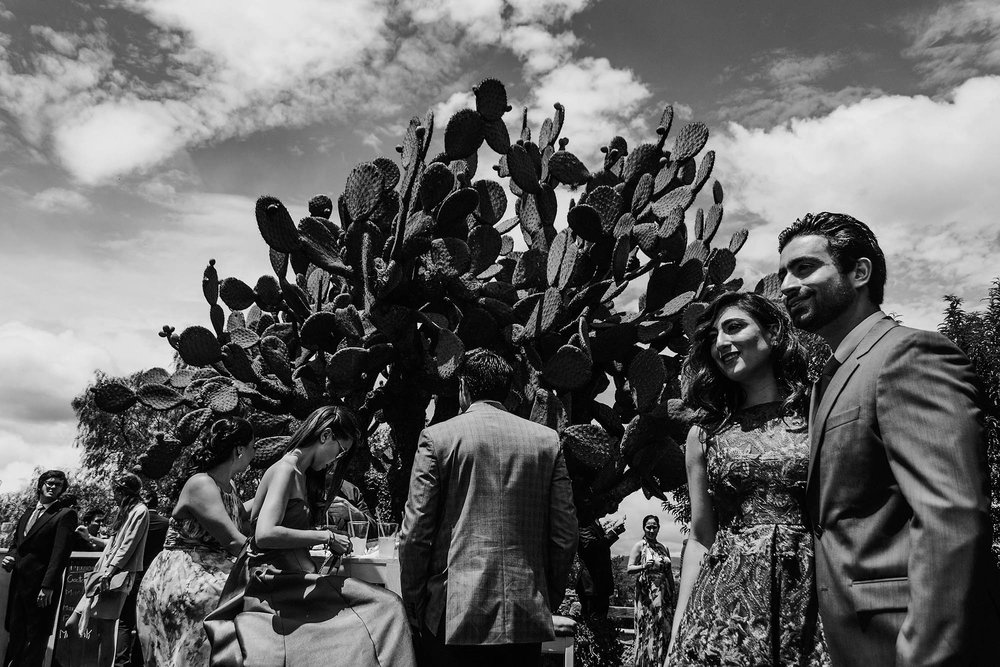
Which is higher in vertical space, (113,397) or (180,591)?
(113,397)

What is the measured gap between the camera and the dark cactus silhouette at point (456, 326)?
5.49 m

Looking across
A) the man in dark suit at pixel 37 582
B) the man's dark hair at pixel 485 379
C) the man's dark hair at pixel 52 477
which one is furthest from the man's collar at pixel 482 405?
the man's dark hair at pixel 52 477

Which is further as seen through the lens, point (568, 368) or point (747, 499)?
point (568, 368)

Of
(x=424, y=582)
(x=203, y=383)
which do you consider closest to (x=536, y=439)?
(x=424, y=582)

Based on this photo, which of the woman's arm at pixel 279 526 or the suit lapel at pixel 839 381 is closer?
the suit lapel at pixel 839 381

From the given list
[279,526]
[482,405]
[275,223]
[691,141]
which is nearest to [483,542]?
[482,405]

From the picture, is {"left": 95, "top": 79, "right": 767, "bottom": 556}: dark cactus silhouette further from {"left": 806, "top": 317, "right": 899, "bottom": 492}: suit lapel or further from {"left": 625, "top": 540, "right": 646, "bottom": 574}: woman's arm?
{"left": 806, "top": 317, "right": 899, "bottom": 492}: suit lapel

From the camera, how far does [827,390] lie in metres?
1.54

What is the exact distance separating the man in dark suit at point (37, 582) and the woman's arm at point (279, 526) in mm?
3624

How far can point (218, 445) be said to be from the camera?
138 inches

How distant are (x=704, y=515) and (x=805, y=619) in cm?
43

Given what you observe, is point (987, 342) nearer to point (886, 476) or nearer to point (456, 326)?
point (456, 326)

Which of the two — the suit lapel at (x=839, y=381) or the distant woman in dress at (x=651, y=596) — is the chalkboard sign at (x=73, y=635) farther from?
the suit lapel at (x=839, y=381)

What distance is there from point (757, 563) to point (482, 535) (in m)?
0.95
